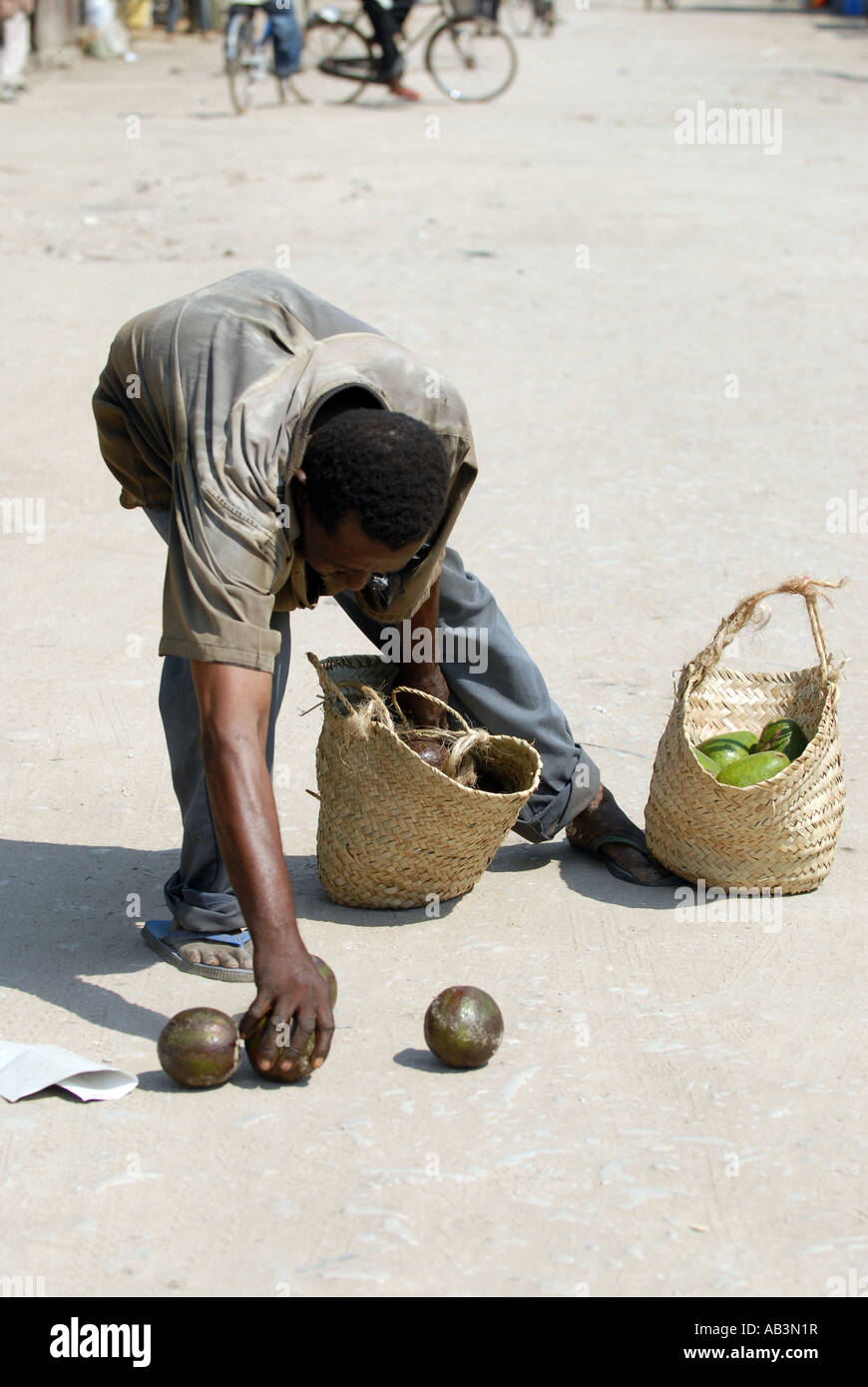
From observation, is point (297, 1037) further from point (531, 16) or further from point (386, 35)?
point (531, 16)

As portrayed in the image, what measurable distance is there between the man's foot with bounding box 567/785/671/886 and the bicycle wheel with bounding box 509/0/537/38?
22.6 meters

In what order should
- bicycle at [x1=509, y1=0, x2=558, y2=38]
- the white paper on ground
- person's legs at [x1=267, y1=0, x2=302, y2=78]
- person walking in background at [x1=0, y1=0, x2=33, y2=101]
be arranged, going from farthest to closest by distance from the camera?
bicycle at [x1=509, y1=0, x2=558, y2=38] → person walking in background at [x1=0, y1=0, x2=33, y2=101] → person's legs at [x1=267, y1=0, x2=302, y2=78] → the white paper on ground

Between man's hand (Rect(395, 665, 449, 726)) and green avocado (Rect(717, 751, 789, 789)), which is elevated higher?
man's hand (Rect(395, 665, 449, 726))

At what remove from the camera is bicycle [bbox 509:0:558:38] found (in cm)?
2342

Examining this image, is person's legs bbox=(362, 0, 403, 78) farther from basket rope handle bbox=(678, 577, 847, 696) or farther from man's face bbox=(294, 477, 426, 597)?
man's face bbox=(294, 477, 426, 597)

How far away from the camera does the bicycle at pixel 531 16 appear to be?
23.4 metres

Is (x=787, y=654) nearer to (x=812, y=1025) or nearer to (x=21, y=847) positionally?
(x=812, y=1025)

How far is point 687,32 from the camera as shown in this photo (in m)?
26.0

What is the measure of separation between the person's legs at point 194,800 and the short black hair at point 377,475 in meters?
0.53

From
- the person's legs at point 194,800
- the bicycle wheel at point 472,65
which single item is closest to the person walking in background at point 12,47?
the bicycle wheel at point 472,65

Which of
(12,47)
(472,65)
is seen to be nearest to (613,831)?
(12,47)

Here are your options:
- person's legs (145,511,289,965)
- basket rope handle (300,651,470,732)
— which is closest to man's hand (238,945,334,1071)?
person's legs (145,511,289,965)

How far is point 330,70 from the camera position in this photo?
1541cm

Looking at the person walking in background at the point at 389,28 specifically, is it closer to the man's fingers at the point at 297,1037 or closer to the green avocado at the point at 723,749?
the green avocado at the point at 723,749
